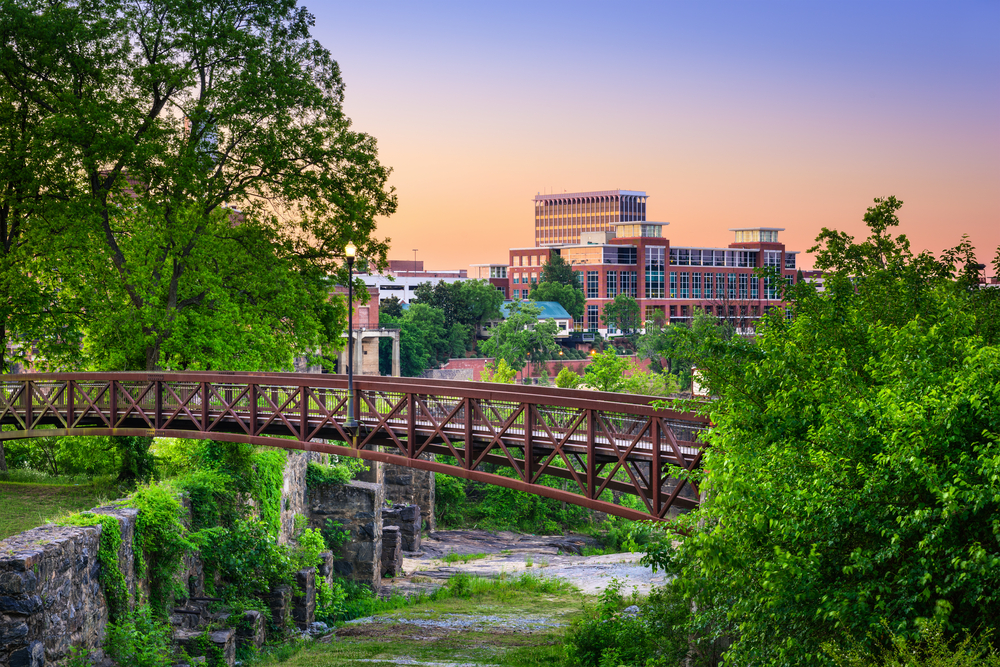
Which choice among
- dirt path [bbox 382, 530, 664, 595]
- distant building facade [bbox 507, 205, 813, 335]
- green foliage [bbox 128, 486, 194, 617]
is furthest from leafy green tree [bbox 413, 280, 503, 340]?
green foliage [bbox 128, 486, 194, 617]

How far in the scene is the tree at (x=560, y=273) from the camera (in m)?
125

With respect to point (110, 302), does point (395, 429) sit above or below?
below

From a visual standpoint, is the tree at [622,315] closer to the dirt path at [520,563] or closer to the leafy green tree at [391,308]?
the leafy green tree at [391,308]

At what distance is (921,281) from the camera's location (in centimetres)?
1548

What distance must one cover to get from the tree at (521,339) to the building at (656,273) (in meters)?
25.2

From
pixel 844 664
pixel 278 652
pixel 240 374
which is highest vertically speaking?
pixel 240 374

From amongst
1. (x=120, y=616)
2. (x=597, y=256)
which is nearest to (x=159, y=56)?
(x=120, y=616)

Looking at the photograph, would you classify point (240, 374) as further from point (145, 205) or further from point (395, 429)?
point (145, 205)

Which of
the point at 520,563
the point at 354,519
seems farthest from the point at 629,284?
the point at 354,519

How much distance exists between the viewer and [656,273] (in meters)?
127

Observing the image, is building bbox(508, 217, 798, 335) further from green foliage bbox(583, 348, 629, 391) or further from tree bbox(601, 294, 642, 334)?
green foliage bbox(583, 348, 629, 391)

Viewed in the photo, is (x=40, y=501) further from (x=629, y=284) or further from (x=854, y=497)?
(x=629, y=284)

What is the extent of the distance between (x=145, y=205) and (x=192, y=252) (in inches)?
69.0

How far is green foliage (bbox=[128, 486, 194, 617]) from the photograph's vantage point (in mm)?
18719
